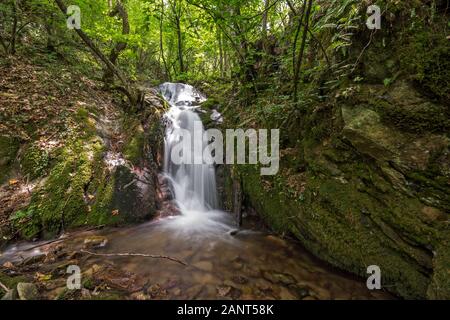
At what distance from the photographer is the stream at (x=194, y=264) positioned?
285cm

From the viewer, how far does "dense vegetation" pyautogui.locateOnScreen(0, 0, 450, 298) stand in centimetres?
261

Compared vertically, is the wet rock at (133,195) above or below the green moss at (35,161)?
below

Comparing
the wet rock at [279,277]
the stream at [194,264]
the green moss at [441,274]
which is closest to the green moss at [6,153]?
the stream at [194,264]

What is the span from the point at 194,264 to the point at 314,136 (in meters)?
2.71

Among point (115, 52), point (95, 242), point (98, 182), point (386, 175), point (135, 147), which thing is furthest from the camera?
point (115, 52)

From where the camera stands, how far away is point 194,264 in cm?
346

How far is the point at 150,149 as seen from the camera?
5.98 metres

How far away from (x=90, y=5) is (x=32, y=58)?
2272 mm

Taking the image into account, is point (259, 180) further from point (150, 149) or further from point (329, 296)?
point (150, 149)

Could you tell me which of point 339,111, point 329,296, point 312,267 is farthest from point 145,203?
point 339,111

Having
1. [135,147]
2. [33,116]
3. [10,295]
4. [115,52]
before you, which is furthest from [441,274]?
[115,52]

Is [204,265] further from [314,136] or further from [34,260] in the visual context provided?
[314,136]

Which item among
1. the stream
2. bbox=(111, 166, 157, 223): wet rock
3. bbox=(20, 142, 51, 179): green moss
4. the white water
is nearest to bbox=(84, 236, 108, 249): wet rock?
the stream

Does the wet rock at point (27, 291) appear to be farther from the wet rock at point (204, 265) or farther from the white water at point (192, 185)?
the white water at point (192, 185)
